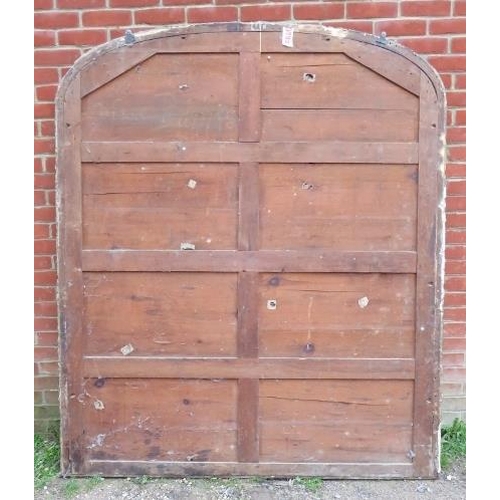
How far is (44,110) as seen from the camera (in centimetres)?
269

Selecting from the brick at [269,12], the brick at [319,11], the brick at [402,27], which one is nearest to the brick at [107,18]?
the brick at [269,12]

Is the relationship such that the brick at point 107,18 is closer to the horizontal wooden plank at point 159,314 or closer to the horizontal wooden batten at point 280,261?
the horizontal wooden batten at point 280,261

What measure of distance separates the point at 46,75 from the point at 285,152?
119cm

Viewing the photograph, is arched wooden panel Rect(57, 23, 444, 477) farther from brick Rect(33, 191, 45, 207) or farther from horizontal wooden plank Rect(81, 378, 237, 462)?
brick Rect(33, 191, 45, 207)

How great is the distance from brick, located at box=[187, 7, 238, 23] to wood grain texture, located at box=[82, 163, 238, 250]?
0.68 metres

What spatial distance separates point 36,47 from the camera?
266 centimetres

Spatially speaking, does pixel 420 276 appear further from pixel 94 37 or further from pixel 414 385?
pixel 94 37

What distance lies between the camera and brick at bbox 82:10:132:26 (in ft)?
8.61

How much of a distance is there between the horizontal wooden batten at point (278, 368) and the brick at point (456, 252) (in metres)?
0.54

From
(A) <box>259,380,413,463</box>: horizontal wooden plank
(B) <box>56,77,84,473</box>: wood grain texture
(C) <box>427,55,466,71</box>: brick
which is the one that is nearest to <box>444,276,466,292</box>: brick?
(A) <box>259,380,413,463</box>: horizontal wooden plank

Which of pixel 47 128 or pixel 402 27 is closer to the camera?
pixel 402 27

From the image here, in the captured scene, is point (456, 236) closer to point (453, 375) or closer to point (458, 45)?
point (453, 375)

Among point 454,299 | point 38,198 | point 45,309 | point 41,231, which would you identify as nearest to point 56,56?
point 38,198

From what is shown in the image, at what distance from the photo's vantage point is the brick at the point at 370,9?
2590 mm
